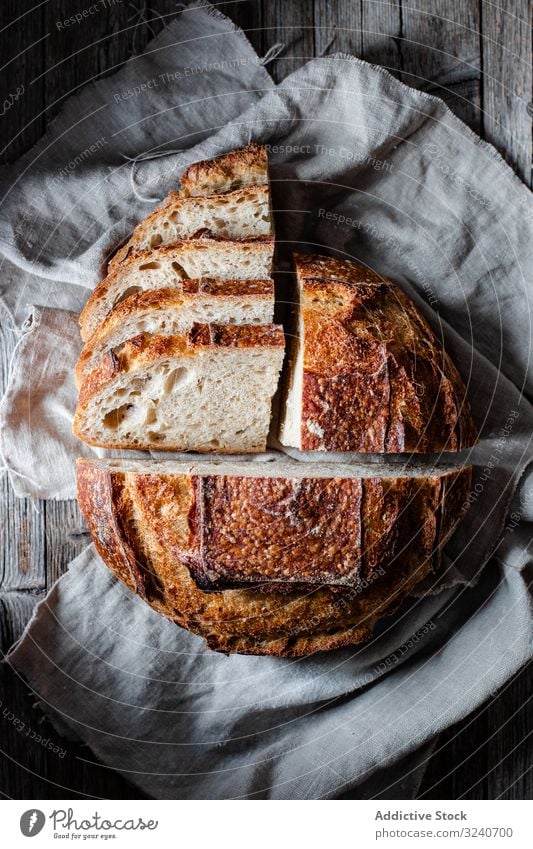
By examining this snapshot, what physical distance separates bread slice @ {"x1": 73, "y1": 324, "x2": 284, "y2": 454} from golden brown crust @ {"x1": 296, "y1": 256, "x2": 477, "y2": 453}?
0.10m

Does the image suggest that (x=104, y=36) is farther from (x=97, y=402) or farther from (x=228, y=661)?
(x=228, y=661)

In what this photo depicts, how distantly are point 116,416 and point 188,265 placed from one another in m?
0.34

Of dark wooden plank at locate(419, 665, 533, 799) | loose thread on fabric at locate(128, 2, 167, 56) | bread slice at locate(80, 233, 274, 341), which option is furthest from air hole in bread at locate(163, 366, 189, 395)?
dark wooden plank at locate(419, 665, 533, 799)

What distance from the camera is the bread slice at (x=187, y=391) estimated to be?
145cm

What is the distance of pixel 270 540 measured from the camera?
139 cm

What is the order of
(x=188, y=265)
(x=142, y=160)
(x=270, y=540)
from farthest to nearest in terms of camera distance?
(x=142, y=160)
(x=188, y=265)
(x=270, y=540)

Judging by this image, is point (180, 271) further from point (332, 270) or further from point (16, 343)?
point (16, 343)

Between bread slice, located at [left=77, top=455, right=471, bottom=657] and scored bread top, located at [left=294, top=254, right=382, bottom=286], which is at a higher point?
scored bread top, located at [left=294, top=254, right=382, bottom=286]

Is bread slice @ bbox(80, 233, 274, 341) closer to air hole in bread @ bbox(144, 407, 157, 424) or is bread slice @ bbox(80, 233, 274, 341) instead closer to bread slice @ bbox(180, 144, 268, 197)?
bread slice @ bbox(180, 144, 268, 197)

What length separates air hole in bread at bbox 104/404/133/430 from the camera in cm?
152

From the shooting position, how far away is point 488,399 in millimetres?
1671

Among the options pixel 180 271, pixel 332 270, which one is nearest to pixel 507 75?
pixel 332 270

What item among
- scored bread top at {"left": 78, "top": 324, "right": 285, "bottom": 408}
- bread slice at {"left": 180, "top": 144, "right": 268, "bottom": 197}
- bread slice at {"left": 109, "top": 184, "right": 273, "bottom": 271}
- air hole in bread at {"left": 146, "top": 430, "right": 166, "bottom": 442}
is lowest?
air hole in bread at {"left": 146, "top": 430, "right": 166, "bottom": 442}

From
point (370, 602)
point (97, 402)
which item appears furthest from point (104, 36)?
point (370, 602)
